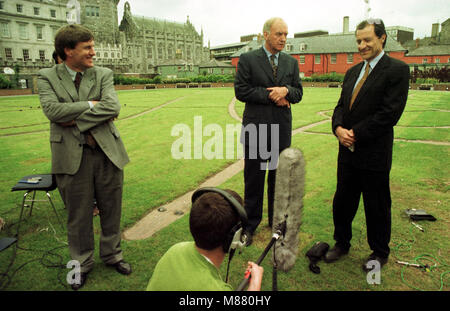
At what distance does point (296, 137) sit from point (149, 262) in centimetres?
1012

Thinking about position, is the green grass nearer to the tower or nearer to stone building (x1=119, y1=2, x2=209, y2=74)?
the tower

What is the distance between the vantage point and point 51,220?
18.0 ft

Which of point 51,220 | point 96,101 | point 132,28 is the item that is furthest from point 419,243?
point 132,28

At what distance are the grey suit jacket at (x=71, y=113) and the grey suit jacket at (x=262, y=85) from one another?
2.02 metres

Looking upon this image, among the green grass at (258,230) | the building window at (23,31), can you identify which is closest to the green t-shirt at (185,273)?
the green grass at (258,230)

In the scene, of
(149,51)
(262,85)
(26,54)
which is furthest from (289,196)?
(149,51)

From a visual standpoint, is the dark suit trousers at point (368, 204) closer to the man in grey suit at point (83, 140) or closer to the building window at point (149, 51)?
the man in grey suit at point (83, 140)

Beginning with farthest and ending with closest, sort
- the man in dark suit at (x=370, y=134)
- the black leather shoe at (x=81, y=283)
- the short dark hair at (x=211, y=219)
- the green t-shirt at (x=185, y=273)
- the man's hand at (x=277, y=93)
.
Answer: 1. the man's hand at (x=277, y=93)
2. the black leather shoe at (x=81, y=283)
3. the man in dark suit at (x=370, y=134)
4. the short dark hair at (x=211, y=219)
5. the green t-shirt at (x=185, y=273)

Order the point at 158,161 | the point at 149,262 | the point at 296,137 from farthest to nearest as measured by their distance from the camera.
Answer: the point at 296,137, the point at 158,161, the point at 149,262

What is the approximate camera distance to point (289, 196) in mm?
2557

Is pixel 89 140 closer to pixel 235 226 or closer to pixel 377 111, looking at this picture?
pixel 235 226

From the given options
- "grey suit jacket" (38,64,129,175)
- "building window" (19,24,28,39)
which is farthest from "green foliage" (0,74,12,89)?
"grey suit jacket" (38,64,129,175)

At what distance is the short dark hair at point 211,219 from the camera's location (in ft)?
6.67
